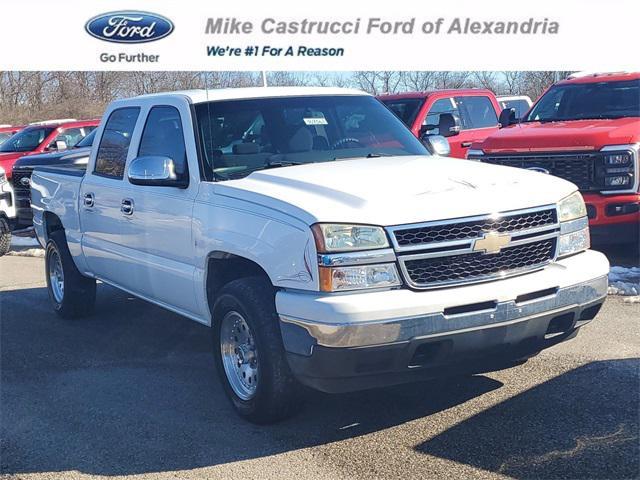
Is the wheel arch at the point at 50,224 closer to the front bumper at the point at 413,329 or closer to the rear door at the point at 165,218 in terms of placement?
the rear door at the point at 165,218

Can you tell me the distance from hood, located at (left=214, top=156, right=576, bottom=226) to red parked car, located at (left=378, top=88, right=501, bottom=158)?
24.9 ft

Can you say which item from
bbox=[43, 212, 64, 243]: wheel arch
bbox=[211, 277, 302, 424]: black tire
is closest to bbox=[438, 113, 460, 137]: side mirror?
bbox=[43, 212, 64, 243]: wheel arch

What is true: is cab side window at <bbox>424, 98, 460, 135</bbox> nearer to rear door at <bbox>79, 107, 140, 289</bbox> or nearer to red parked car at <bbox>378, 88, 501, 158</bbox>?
red parked car at <bbox>378, 88, 501, 158</bbox>

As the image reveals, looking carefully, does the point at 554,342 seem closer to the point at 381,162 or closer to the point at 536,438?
the point at 536,438

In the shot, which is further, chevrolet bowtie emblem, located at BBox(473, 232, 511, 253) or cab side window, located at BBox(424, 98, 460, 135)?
cab side window, located at BBox(424, 98, 460, 135)

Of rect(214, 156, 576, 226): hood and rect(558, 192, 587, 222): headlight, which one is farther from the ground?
rect(214, 156, 576, 226): hood

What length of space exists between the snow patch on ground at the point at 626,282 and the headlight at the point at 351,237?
3867 mm

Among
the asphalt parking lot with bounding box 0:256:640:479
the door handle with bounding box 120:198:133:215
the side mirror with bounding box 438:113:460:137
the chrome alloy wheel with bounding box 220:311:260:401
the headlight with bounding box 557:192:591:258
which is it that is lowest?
the asphalt parking lot with bounding box 0:256:640:479

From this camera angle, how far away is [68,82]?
122ft

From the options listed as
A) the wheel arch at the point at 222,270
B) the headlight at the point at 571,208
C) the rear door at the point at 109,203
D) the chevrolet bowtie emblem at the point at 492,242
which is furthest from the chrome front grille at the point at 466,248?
the rear door at the point at 109,203

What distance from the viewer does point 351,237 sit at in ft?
13.6

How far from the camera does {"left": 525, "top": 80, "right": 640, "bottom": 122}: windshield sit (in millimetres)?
9516

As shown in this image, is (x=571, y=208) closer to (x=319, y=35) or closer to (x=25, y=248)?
(x=25, y=248)

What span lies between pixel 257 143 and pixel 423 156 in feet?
3.85
